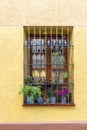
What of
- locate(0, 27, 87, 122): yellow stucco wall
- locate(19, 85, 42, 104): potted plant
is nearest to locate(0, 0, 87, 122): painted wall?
locate(0, 27, 87, 122): yellow stucco wall

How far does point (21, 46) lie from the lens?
10344 mm

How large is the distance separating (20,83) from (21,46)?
768 millimetres

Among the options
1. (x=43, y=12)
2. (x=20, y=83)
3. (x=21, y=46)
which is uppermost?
(x=43, y=12)

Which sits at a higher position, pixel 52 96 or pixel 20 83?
pixel 20 83

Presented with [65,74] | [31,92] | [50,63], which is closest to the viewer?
[31,92]

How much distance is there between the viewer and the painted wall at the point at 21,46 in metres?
10.3

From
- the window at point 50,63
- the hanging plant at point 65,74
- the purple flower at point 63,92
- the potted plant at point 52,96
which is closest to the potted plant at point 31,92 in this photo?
the window at point 50,63

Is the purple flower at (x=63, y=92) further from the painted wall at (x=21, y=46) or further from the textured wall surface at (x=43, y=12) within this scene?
the textured wall surface at (x=43, y=12)

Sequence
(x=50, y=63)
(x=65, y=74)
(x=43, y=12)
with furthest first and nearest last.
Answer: (x=50, y=63) < (x=65, y=74) < (x=43, y=12)

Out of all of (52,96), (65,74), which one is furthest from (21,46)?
(52,96)

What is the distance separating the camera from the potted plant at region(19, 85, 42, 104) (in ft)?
33.5

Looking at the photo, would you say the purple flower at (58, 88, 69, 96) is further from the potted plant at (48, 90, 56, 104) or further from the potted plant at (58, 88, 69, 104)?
the potted plant at (48, 90, 56, 104)

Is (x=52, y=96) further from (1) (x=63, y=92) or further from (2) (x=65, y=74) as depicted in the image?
(2) (x=65, y=74)

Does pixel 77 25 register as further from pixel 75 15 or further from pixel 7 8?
pixel 7 8
